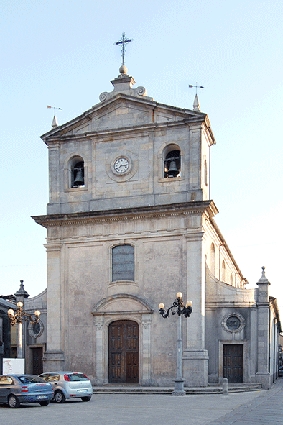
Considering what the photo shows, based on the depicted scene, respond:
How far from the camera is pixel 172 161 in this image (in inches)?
1457

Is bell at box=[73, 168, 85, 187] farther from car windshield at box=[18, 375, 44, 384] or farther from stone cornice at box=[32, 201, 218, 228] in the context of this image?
car windshield at box=[18, 375, 44, 384]

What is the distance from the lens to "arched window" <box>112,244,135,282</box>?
3666cm

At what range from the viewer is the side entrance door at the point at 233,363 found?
35.5m

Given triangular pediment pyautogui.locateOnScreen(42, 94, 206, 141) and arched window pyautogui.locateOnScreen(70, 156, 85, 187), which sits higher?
triangular pediment pyautogui.locateOnScreen(42, 94, 206, 141)

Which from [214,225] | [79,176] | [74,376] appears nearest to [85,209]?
[79,176]

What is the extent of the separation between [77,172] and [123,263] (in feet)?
20.4

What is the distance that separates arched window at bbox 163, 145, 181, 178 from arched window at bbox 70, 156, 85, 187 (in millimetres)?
5019

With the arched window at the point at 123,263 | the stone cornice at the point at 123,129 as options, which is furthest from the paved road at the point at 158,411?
the stone cornice at the point at 123,129

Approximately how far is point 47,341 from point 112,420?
18.1 m

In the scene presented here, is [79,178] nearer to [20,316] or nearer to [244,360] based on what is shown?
[20,316]

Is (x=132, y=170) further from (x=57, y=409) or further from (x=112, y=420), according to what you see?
(x=112, y=420)

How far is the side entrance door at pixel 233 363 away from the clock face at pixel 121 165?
36.6 ft

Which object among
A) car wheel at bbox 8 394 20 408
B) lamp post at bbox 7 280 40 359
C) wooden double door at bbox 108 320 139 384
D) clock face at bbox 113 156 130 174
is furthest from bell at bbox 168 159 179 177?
car wheel at bbox 8 394 20 408

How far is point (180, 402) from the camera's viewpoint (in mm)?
26578
